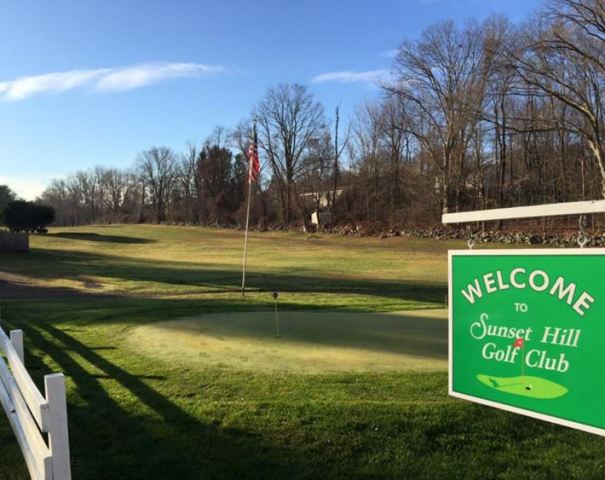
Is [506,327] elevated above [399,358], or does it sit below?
above

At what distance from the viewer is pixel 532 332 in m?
3.36

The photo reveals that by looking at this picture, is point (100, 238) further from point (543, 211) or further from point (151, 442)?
point (543, 211)

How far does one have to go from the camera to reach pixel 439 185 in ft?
166

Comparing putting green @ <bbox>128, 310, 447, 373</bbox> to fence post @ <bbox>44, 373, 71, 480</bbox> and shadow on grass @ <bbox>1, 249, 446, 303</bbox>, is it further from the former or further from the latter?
shadow on grass @ <bbox>1, 249, 446, 303</bbox>

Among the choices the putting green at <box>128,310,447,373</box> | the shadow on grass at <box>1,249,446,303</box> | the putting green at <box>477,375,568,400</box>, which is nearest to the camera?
the putting green at <box>477,375,568,400</box>

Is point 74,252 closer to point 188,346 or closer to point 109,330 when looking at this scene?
point 109,330

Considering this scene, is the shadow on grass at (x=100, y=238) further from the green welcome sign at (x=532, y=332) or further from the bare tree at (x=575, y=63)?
the green welcome sign at (x=532, y=332)

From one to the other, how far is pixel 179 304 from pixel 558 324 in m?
12.1

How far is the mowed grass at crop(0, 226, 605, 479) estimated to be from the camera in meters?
4.51

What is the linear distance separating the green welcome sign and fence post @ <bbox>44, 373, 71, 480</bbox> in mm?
2502

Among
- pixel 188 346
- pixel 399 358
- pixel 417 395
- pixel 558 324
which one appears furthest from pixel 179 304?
pixel 558 324

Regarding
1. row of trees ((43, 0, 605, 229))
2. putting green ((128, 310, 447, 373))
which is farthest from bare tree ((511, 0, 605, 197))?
putting green ((128, 310, 447, 373))

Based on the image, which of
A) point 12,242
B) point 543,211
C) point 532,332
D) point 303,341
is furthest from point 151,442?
point 12,242

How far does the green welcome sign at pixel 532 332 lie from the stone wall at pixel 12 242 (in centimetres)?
3359
